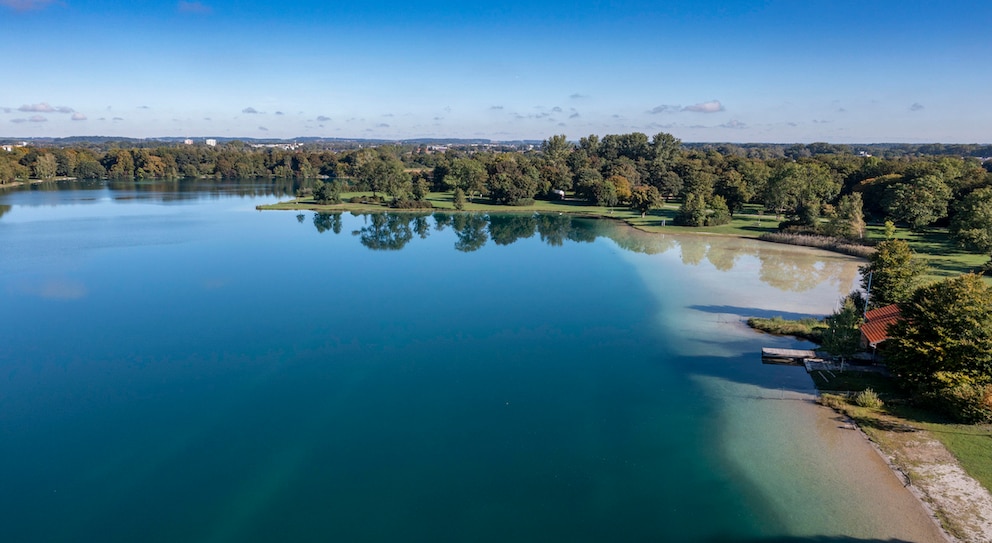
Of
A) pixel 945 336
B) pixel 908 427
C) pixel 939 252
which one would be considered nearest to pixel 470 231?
pixel 939 252

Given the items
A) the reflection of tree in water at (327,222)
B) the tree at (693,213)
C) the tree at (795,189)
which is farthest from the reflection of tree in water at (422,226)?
the tree at (795,189)

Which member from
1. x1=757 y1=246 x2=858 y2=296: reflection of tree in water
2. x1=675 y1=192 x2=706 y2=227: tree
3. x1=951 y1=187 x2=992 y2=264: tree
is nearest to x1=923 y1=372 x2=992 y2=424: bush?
x1=757 y1=246 x2=858 y2=296: reflection of tree in water

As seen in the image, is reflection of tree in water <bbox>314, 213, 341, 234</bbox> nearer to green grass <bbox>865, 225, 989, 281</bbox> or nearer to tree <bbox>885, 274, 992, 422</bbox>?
tree <bbox>885, 274, 992, 422</bbox>

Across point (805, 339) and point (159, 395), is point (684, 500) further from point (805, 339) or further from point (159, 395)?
point (159, 395)

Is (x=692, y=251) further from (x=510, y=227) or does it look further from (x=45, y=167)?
(x=45, y=167)

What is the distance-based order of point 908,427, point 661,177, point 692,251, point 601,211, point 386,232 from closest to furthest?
point 908,427
point 692,251
point 386,232
point 601,211
point 661,177

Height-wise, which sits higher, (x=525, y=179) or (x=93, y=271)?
(x=525, y=179)

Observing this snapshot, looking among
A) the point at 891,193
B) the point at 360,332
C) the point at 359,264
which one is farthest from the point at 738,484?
the point at 891,193
